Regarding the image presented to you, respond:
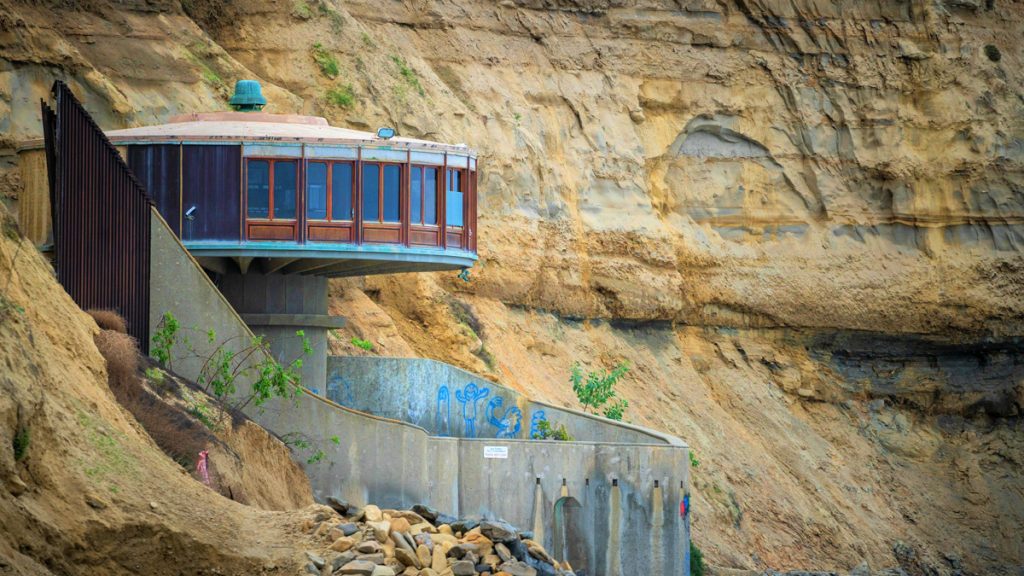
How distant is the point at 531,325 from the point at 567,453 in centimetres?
1811

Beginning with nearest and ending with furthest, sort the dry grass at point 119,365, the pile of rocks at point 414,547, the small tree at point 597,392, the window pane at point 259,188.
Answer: the pile of rocks at point 414,547
the dry grass at point 119,365
the window pane at point 259,188
the small tree at point 597,392

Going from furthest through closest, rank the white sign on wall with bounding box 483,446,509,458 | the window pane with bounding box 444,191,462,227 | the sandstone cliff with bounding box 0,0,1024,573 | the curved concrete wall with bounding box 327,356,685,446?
the sandstone cliff with bounding box 0,0,1024,573, the curved concrete wall with bounding box 327,356,685,446, the window pane with bounding box 444,191,462,227, the white sign on wall with bounding box 483,446,509,458

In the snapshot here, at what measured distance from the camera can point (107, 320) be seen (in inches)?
1140

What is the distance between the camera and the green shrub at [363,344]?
3962 centimetres

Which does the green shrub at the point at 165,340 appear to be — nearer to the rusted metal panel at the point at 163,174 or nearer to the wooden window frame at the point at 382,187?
the rusted metal panel at the point at 163,174

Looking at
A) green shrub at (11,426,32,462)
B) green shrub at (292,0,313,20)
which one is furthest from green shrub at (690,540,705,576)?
green shrub at (11,426,32,462)

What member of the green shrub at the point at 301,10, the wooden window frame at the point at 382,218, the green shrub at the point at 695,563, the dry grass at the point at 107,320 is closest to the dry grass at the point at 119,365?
the dry grass at the point at 107,320

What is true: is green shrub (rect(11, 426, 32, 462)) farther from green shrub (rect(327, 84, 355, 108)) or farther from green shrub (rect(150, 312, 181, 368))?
green shrub (rect(327, 84, 355, 108))

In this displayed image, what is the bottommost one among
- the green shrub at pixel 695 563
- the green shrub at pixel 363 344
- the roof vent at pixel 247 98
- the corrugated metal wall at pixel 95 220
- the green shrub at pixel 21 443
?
the green shrub at pixel 695 563

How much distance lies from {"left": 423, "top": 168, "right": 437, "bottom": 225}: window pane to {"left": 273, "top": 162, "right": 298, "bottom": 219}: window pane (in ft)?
8.04

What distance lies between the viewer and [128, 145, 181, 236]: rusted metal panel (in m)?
35.4

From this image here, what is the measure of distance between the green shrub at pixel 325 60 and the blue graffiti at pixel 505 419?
480 inches

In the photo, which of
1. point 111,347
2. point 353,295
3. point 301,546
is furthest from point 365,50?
point 301,546

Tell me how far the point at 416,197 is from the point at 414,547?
1318 centimetres
